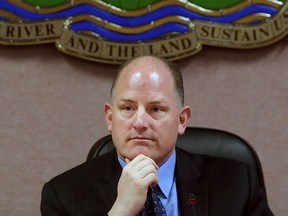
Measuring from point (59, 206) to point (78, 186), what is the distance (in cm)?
10

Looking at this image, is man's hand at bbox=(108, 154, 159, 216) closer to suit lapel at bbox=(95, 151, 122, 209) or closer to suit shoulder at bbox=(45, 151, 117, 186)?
suit lapel at bbox=(95, 151, 122, 209)

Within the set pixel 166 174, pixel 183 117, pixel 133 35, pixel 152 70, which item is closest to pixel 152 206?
pixel 166 174

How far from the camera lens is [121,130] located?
67.6 inches

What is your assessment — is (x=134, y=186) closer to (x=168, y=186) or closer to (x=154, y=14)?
(x=168, y=186)

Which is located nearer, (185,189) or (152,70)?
(152,70)

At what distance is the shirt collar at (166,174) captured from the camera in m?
1.87

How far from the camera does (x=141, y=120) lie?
1679 millimetres

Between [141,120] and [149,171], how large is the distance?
17cm

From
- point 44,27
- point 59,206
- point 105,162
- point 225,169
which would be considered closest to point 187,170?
point 225,169

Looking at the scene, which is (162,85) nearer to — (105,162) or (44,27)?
(105,162)

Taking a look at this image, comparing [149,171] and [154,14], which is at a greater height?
[154,14]

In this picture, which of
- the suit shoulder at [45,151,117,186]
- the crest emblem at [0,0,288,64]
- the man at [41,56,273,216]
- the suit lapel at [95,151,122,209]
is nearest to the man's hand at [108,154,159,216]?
the man at [41,56,273,216]

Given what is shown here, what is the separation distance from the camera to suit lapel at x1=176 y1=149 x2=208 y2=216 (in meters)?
1.81

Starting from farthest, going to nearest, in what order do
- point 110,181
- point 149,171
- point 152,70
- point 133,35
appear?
point 133,35 → point 110,181 → point 152,70 → point 149,171
